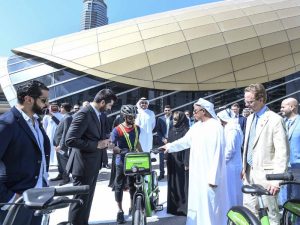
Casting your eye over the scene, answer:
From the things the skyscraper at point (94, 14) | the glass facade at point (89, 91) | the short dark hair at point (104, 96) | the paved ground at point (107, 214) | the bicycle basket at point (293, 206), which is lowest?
the paved ground at point (107, 214)

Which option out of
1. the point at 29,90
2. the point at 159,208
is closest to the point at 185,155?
the point at 159,208

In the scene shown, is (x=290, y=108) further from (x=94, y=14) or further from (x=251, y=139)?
(x=94, y=14)

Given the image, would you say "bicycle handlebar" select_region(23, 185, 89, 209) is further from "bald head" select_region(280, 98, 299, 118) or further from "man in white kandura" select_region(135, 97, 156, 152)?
"man in white kandura" select_region(135, 97, 156, 152)

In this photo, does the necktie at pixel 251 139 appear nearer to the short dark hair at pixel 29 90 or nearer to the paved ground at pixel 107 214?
the paved ground at pixel 107 214

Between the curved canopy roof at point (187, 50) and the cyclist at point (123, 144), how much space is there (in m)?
13.2

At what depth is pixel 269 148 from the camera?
3512mm

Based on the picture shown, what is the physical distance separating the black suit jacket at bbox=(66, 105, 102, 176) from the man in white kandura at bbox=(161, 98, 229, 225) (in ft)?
4.58

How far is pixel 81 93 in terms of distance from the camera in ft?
59.7

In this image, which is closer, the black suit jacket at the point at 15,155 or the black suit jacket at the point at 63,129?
the black suit jacket at the point at 15,155

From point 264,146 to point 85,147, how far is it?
2235mm

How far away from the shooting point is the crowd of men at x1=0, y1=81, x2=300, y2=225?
2566 mm

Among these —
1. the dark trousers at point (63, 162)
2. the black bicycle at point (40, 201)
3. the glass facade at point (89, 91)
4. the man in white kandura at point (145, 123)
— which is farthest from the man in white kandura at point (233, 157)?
the glass facade at point (89, 91)

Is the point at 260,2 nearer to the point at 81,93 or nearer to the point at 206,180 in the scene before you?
the point at 81,93

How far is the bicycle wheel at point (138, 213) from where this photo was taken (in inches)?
150
